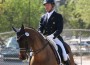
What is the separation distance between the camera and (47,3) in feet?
30.8

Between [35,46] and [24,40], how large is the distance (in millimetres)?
488

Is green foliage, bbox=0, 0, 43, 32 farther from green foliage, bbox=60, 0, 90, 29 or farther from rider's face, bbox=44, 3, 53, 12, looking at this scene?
rider's face, bbox=44, 3, 53, 12

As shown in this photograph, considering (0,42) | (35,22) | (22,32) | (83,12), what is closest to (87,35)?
(0,42)

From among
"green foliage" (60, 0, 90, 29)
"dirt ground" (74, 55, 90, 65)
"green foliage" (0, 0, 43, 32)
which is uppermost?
"dirt ground" (74, 55, 90, 65)

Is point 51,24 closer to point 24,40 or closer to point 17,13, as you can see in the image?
point 24,40

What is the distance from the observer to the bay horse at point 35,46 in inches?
332

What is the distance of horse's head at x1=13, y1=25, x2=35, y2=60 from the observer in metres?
8.34

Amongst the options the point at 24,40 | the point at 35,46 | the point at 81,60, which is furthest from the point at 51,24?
the point at 81,60

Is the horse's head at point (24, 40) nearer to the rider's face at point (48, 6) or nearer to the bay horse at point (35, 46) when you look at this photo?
the bay horse at point (35, 46)

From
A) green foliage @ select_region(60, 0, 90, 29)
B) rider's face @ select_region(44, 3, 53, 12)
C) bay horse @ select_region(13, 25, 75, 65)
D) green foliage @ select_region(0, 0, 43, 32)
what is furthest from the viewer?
green foliage @ select_region(60, 0, 90, 29)

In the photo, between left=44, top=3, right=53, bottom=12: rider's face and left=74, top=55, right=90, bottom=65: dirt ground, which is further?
left=74, top=55, right=90, bottom=65: dirt ground

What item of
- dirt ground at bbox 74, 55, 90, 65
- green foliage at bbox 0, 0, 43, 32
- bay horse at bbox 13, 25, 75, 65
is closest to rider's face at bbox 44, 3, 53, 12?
bay horse at bbox 13, 25, 75, 65

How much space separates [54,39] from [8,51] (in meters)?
5.66

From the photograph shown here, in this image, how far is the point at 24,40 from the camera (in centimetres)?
846
